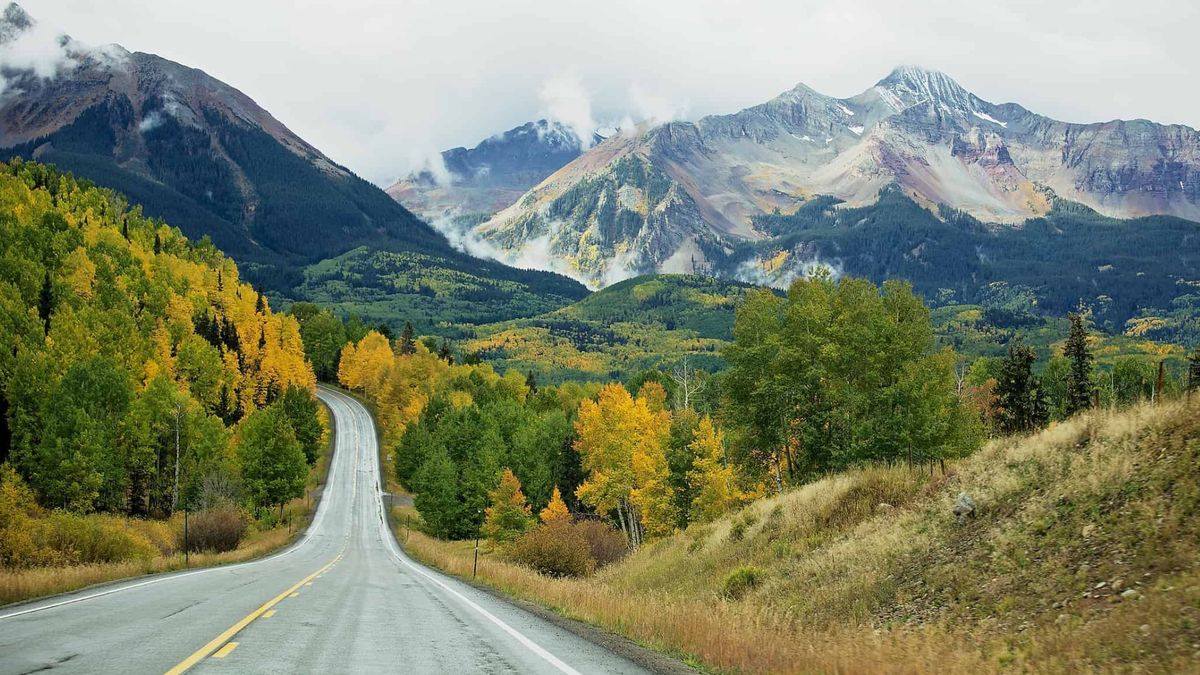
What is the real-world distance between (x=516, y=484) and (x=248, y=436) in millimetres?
29718

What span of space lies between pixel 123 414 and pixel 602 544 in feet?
126

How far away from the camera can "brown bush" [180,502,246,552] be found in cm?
5275

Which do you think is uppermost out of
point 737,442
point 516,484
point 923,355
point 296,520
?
point 923,355

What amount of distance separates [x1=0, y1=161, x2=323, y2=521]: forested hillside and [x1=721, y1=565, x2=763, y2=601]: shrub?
98.5ft

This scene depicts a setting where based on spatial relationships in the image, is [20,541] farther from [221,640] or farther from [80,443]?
[221,640]

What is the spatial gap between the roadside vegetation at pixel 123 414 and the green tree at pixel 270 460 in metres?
0.14

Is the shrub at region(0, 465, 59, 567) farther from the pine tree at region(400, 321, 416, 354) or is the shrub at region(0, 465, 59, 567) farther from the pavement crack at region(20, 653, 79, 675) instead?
the pine tree at region(400, 321, 416, 354)

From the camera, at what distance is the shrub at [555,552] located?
38.4 metres

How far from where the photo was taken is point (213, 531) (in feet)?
175

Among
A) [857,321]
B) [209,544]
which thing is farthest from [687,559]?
[209,544]

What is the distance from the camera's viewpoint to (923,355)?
4697cm

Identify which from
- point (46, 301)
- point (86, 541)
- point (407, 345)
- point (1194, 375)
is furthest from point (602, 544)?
point (407, 345)

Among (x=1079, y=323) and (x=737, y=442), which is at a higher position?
(x=1079, y=323)

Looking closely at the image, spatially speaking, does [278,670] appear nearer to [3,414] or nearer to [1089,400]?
[3,414]
